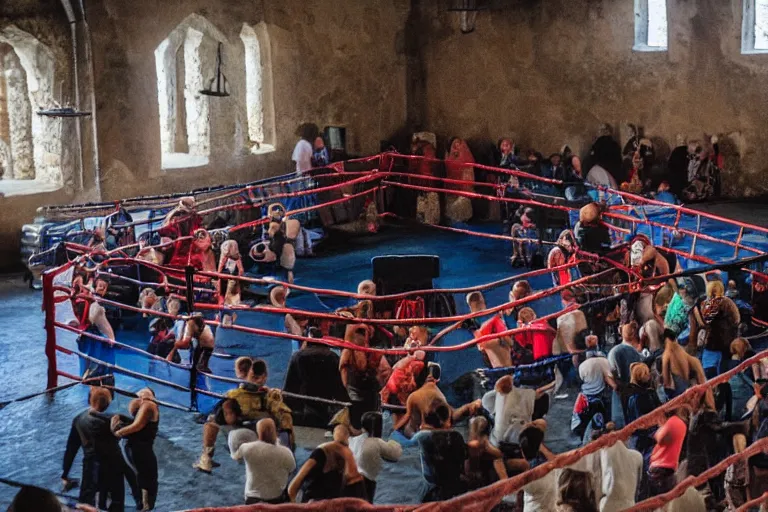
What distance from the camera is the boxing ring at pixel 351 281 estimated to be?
9898 mm

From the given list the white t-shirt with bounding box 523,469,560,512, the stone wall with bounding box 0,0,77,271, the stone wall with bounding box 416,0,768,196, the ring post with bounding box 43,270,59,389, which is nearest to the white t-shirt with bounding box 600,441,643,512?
the white t-shirt with bounding box 523,469,560,512

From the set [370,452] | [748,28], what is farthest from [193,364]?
[748,28]

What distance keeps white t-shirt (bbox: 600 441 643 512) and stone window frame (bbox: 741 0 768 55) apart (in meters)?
14.4

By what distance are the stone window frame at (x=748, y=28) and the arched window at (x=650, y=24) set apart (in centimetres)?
133

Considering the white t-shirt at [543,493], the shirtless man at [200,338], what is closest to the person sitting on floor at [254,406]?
the shirtless man at [200,338]

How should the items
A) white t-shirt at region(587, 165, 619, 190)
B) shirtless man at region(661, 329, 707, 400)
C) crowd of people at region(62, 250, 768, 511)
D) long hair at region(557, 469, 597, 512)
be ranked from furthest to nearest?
white t-shirt at region(587, 165, 619, 190) < shirtless man at region(661, 329, 707, 400) < crowd of people at region(62, 250, 768, 511) < long hair at region(557, 469, 597, 512)

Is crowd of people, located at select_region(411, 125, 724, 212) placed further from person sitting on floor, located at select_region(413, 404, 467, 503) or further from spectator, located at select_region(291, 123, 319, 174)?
person sitting on floor, located at select_region(413, 404, 467, 503)

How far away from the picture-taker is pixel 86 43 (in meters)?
16.8

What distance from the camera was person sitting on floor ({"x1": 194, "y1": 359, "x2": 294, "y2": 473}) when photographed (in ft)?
29.9

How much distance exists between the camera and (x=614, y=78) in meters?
20.8

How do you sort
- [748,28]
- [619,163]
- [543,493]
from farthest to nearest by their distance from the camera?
[748,28] < [619,163] < [543,493]

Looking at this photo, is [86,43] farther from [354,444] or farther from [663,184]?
[354,444]

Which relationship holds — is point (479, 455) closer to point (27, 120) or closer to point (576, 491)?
point (576, 491)

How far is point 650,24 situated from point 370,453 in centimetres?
1479
